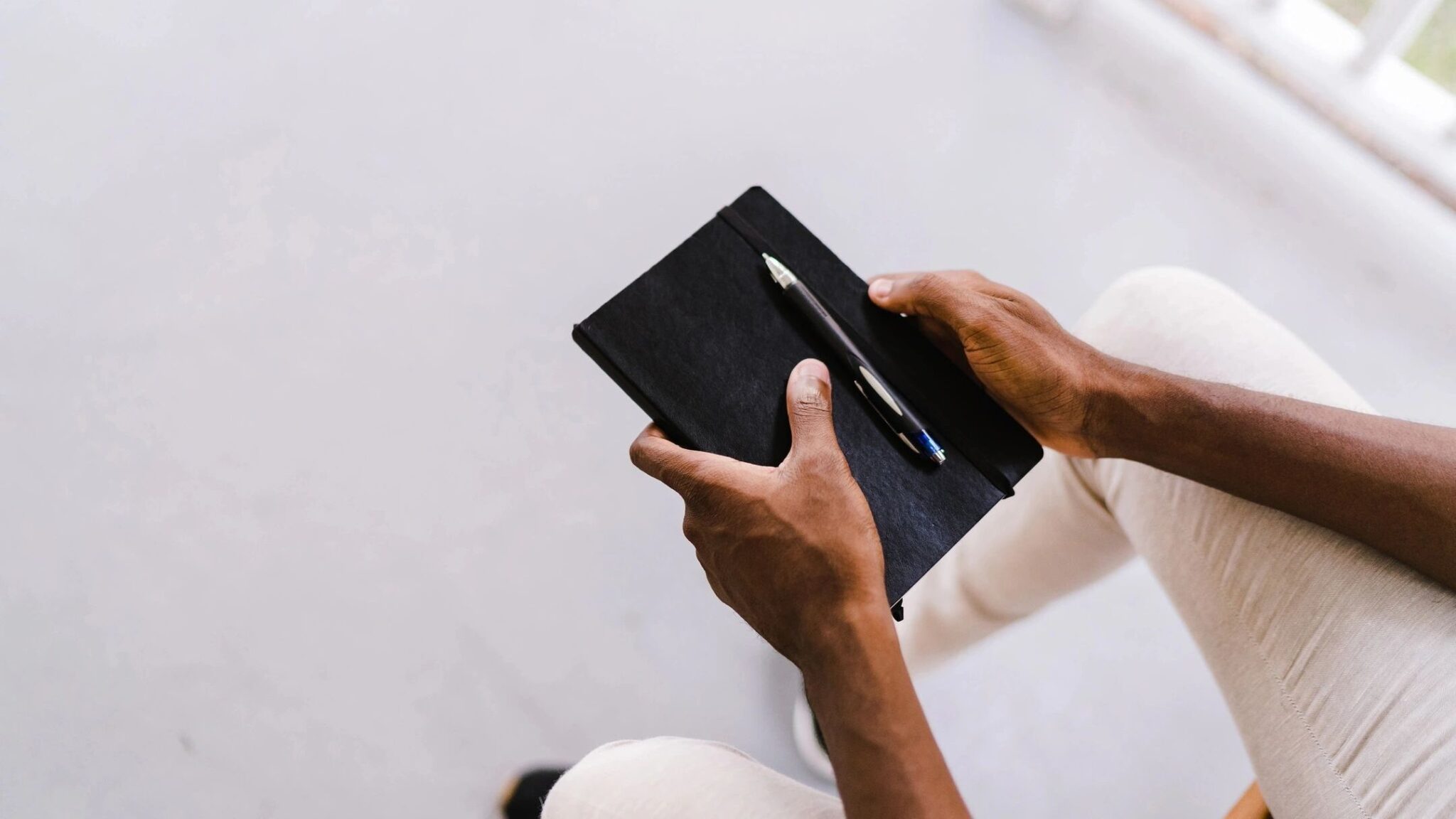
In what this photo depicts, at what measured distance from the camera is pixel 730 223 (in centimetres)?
65

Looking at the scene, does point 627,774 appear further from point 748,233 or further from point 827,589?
point 748,233

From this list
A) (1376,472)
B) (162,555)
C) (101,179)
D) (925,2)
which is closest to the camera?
(1376,472)

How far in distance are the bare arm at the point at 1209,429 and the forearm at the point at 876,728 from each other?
8.0 inches

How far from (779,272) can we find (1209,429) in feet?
0.98

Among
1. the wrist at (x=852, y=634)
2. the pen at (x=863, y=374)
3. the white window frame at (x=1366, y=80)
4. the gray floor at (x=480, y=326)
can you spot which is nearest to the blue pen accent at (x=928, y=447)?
the pen at (x=863, y=374)

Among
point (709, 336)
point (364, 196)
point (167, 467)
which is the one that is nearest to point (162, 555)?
point (167, 467)

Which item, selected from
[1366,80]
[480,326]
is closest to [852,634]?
[480,326]

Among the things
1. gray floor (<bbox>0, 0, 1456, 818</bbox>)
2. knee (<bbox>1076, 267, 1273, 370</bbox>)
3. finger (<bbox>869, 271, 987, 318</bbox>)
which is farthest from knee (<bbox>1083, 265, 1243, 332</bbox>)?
gray floor (<bbox>0, 0, 1456, 818</bbox>)

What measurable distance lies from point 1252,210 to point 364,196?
3.54 feet

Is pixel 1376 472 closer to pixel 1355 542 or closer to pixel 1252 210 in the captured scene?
pixel 1355 542

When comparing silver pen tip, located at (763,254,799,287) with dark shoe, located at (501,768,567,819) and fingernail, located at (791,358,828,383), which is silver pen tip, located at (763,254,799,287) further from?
dark shoe, located at (501,768,567,819)

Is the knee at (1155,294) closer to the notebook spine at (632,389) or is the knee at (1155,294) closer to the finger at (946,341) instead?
the finger at (946,341)

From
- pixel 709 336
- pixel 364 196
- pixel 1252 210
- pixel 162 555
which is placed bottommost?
pixel 162 555

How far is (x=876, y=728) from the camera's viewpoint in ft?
1.78
